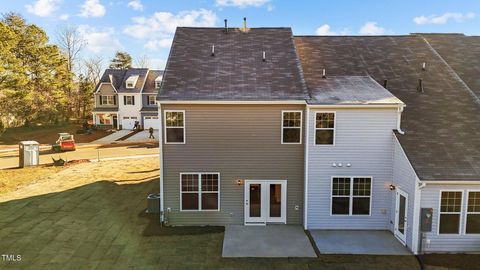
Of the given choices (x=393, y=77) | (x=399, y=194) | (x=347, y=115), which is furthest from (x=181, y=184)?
(x=393, y=77)

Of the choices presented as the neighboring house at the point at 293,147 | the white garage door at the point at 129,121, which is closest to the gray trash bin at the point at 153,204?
the neighboring house at the point at 293,147

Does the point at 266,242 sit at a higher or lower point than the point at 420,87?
lower

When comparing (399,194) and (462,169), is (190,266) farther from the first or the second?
(462,169)

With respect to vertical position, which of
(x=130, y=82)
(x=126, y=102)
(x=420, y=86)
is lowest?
(x=126, y=102)

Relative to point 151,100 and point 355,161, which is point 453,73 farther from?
point 151,100

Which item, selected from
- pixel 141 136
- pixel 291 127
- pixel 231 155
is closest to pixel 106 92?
pixel 141 136
